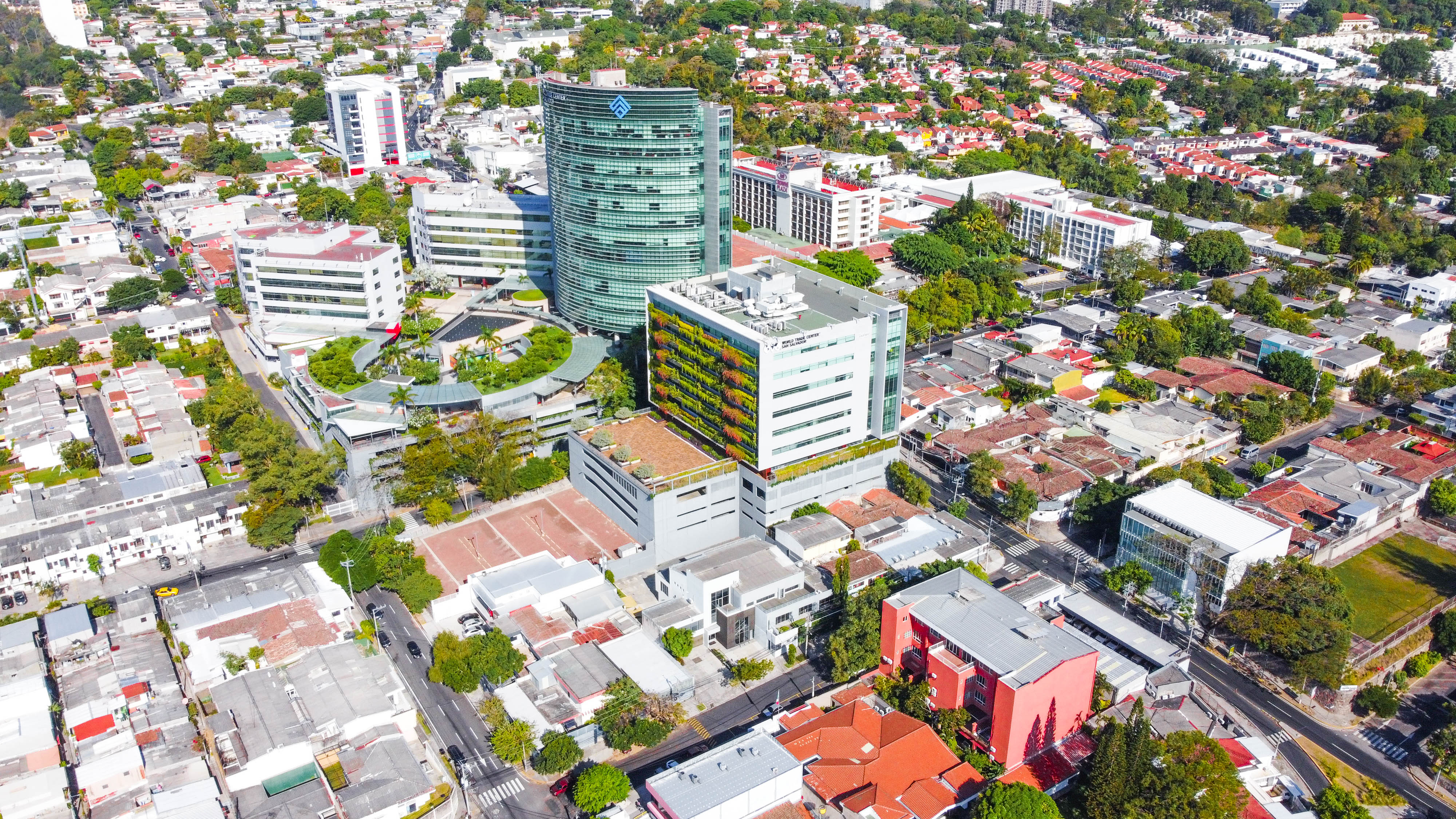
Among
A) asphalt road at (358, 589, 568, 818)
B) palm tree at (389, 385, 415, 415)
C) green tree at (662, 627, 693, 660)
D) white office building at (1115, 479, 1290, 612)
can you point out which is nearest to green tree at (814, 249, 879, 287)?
palm tree at (389, 385, 415, 415)

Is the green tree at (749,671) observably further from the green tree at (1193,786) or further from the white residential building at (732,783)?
the green tree at (1193,786)

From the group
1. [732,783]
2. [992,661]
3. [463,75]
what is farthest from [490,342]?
[463,75]

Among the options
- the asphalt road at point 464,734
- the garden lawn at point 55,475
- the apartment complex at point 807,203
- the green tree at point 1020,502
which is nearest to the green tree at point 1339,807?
the green tree at point 1020,502

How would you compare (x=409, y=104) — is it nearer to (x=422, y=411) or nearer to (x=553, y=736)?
(x=422, y=411)

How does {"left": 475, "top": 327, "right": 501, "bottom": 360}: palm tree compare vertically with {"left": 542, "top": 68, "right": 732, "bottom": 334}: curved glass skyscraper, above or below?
below

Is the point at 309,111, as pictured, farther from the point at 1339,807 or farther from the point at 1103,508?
the point at 1339,807

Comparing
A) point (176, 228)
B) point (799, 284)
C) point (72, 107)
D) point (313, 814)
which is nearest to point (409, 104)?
point (72, 107)

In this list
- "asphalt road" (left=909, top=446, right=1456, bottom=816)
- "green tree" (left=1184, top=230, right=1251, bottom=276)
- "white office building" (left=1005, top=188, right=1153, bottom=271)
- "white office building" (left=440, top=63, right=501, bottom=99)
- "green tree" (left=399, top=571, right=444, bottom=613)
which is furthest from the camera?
"white office building" (left=440, top=63, right=501, bottom=99)

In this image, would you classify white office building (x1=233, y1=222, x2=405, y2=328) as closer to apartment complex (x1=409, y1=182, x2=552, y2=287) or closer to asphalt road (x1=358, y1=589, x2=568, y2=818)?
apartment complex (x1=409, y1=182, x2=552, y2=287)

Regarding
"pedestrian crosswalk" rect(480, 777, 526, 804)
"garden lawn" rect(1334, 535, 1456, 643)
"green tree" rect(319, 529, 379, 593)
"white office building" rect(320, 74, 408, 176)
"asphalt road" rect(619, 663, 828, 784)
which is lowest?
"pedestrian crosswalk" rect(480, 777, 526, 804)
